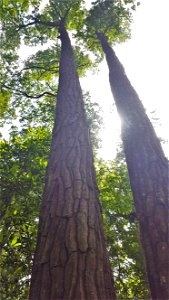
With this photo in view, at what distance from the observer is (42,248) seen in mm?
2283

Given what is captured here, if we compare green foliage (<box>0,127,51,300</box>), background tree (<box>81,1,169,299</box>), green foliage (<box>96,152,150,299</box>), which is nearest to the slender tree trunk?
background tree (<box>81,1,169,299</box>)

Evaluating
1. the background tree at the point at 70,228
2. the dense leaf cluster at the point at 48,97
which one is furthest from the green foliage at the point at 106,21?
the background tree at the point at 70,228

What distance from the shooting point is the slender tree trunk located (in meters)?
2.71

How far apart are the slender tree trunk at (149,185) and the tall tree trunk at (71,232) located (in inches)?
27.5

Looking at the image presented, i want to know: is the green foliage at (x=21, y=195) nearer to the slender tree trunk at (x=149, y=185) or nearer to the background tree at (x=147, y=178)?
the background tree at (x=147, y=178)

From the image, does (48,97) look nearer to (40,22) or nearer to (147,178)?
(40,22)

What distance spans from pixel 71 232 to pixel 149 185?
152 cm

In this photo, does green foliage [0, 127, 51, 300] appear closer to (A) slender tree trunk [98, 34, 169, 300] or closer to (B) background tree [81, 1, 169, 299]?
(B) background tree [81, 1, 169, 299]

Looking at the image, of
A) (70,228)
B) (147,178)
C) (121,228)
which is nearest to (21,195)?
(147,178)

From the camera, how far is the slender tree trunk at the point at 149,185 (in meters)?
2.71

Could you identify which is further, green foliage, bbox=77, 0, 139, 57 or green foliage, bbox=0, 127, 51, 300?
green foliage, bbox=77, 0, 139, 57

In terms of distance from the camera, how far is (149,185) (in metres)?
3.45

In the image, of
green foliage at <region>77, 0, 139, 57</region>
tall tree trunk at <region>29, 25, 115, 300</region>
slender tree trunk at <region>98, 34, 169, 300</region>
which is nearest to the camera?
tall tree trunk at <region>29, 25, 115, 300</region>

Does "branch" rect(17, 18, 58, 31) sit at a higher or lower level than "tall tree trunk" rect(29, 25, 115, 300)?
higher
